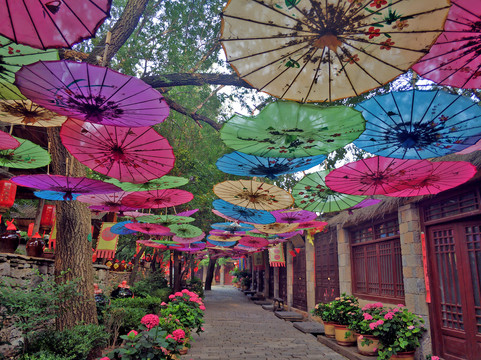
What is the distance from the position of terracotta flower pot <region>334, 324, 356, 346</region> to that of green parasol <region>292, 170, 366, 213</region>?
11.4 feet

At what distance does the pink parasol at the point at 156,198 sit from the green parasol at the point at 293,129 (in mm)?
3079

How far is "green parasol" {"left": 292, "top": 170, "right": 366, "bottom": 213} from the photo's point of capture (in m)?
6.17

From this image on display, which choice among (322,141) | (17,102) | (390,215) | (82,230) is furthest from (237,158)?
(390,215)

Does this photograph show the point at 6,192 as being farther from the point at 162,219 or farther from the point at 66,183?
the point at 162,219

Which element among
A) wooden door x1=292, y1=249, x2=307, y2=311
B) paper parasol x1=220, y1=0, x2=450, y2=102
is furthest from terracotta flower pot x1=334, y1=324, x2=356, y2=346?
paper parasol x1=220, y1=0, x2=450, y2=102

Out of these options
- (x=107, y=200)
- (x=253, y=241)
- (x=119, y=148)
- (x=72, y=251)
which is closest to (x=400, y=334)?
(x=119, y=148)

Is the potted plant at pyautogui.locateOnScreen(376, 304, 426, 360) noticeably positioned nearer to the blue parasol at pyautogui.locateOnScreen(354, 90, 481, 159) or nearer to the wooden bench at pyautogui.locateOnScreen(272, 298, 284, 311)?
the blue parasol at pyautogui.locateOnScreen(354, 90, 481, 159)

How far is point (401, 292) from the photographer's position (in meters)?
7.98

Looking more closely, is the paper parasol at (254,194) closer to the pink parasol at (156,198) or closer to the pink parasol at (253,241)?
the pink parasol at (156,198)

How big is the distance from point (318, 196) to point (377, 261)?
3623mm

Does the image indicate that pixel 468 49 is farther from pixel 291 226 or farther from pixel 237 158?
pixel 291 226

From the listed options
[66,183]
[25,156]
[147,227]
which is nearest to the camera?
[66,183]

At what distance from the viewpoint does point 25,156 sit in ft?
18.2

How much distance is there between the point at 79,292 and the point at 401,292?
→ 7288 mm
